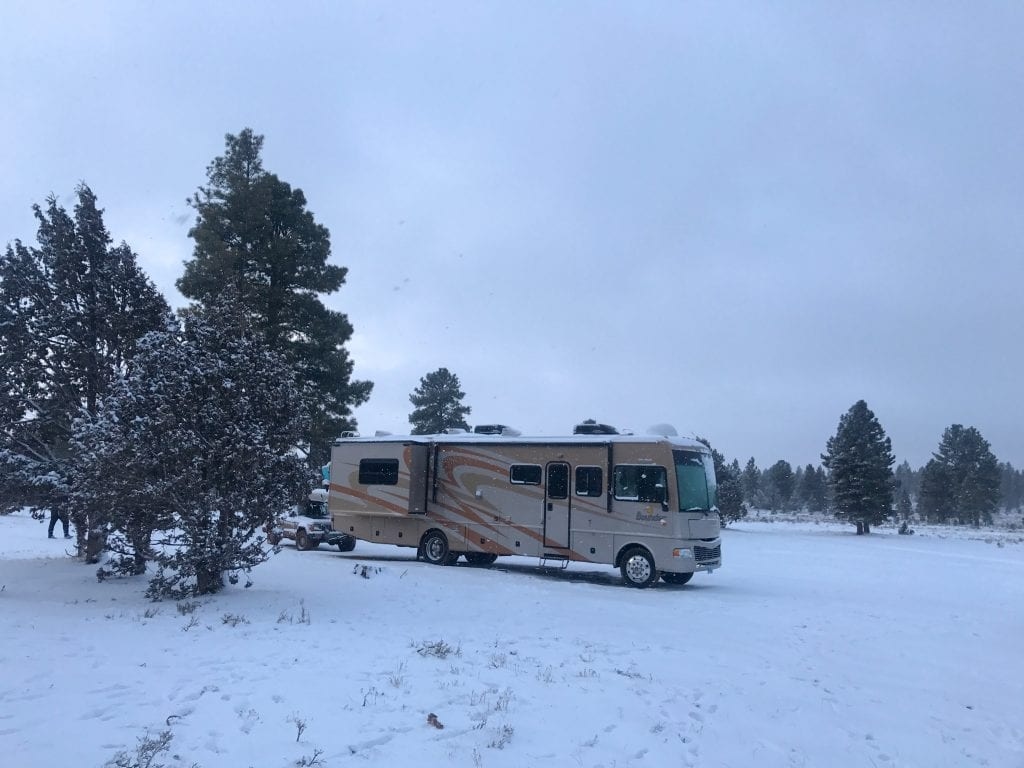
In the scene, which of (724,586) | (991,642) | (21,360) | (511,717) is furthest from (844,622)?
(21,360)

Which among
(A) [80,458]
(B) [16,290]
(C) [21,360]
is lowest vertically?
(A) [80,458]

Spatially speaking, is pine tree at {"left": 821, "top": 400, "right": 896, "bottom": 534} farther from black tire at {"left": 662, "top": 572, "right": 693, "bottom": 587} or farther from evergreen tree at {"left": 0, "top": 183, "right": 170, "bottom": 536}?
evergreen tree at {"left": 0, "top": 183, "right": 170, "bottom": 536}

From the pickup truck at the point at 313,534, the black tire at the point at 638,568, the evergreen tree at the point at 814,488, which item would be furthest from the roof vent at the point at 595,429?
the evergreen tree at the point at 814,488

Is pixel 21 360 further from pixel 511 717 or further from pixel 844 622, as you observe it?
pixel 844 622

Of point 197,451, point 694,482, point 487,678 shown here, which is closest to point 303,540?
point 197,451

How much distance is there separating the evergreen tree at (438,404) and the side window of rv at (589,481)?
31526 millimetres

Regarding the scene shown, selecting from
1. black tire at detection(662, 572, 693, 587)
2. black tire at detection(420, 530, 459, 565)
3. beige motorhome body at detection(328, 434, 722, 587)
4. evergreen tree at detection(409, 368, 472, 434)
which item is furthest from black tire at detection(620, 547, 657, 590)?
evergreen tree at detection(409, 368, 472, 434)

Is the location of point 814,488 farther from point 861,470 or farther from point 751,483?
point 861,470

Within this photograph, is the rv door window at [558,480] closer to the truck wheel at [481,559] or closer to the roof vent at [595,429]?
the roof vent at [595,429]

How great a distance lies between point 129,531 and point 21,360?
480 centimetres

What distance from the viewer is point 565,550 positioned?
54.2ft

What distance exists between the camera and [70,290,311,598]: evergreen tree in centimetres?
1026

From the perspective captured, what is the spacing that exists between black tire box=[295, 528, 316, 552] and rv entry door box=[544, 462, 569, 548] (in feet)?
29.7

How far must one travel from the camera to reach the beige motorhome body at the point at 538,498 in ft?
51.0
